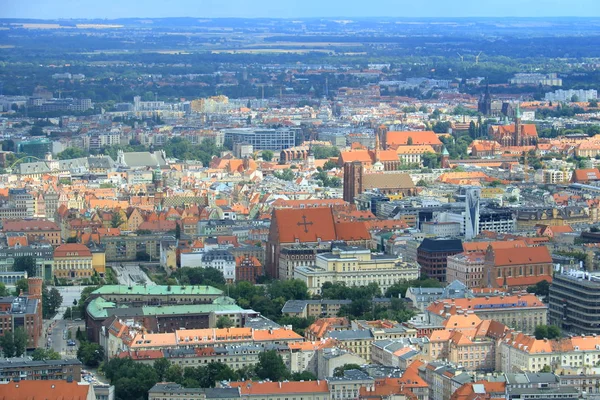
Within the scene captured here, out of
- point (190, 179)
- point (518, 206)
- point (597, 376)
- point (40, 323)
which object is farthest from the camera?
point (190, 179)

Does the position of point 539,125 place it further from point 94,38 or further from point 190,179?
point 94,38

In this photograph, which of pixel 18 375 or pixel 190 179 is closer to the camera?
pixel 18 375

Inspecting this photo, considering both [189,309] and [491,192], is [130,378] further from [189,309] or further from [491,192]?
[491,192]

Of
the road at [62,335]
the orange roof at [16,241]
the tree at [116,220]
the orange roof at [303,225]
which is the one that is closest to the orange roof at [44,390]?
the road at [62,335]

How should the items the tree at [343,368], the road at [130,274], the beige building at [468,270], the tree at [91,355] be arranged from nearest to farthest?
the tree at [343,368], the tree at [91,355], the beige building at [468,270], the road at [130,274]

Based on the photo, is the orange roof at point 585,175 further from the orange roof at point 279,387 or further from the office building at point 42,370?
the office building at point 42,370

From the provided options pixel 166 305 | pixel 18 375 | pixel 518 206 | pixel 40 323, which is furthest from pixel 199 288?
pixel 518 206

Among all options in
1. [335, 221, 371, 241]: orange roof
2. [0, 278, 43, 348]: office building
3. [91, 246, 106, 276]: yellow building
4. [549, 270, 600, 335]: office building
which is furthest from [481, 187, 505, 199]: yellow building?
[0, 278, 43, 348]: office building

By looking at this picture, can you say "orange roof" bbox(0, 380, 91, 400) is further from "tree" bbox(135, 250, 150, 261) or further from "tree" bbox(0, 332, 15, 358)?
"tree" bbox(135, 250, 150, 261)
